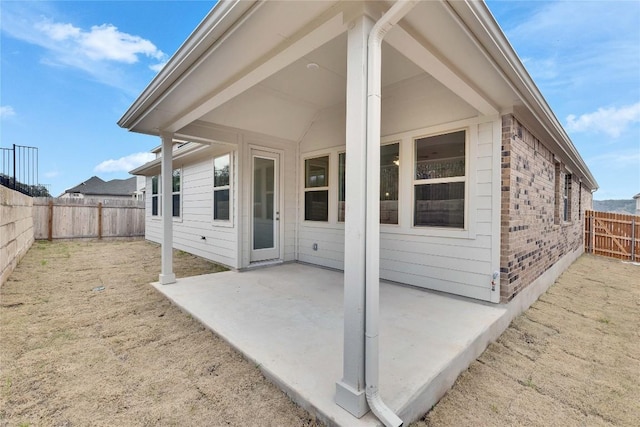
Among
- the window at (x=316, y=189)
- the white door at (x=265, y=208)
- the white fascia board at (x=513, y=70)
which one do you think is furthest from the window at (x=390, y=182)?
the white door at (x=265, y=208)

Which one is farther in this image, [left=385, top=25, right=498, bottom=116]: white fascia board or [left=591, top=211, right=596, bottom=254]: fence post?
[left=591, top=211, right=596, bottom=254]: fence post

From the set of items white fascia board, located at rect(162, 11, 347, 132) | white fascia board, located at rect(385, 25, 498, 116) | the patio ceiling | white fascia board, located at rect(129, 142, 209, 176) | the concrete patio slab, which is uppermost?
the patio ceiling

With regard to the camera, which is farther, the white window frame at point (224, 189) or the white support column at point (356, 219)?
the white window frame at point (224, 189)

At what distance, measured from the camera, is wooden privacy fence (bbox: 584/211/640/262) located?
9.70m

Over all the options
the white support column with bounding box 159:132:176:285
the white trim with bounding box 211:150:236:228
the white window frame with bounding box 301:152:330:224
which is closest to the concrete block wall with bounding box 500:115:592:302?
the white window frame with bounding box 301:152:330:224

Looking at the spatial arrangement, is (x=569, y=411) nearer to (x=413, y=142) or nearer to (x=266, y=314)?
(x=266, y=314)

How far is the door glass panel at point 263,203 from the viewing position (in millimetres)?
5793

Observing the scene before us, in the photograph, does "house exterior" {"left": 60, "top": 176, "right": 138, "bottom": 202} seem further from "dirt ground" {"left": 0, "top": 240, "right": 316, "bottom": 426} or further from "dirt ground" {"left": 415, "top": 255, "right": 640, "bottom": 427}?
"dirt ground" {"left": 415, "top": 255, "right": 640, "bottom": 427}

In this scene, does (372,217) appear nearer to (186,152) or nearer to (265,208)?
(265,208)

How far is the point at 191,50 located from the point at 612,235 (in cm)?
1401

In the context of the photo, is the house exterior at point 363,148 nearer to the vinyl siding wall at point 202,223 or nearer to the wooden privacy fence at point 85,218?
the vinyl siding wall at point 202,223

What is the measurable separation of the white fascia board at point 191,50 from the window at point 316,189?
10.0 feet

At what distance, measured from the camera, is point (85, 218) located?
11250 millimetres

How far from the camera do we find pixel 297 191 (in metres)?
6.26
